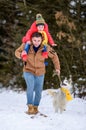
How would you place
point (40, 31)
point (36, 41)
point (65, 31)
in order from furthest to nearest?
1. point (65, 31)
2. point (40, 31)
3. point (36, 41)

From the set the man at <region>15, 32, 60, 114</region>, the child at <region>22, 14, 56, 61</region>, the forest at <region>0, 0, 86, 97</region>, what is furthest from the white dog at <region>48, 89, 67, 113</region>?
the forest at <region>0, 0, 86, 97</region>

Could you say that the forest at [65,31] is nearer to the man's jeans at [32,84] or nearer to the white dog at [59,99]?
the white dog at [59,99]

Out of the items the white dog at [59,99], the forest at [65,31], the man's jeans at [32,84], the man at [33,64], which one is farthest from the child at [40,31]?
the forest at [65,31]

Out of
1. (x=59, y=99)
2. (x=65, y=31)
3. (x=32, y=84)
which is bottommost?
(x=59, y=99)

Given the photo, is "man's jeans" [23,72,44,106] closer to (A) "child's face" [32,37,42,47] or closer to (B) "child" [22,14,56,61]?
(B) "child" [22,14,56,61]

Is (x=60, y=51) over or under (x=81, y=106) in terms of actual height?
over

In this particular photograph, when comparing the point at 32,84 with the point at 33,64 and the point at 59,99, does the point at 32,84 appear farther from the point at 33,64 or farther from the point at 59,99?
the point at 59,99

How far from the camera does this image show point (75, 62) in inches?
514

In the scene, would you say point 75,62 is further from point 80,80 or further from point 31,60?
point 31,60

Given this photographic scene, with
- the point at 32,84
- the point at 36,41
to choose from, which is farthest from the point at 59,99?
the point at 36,41

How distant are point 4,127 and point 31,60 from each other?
60.9 inches

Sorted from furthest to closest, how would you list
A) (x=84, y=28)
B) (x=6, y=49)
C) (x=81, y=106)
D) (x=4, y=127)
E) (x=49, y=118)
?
(x=6, y=49), (x=84, y=28), (x=81, y=106), (x=49, y=118), (x=4, y=127)

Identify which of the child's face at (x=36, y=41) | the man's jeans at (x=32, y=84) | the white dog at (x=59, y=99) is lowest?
the white dog at (x=59, y=99)

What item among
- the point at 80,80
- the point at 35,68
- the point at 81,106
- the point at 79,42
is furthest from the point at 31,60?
the point at 80,80
